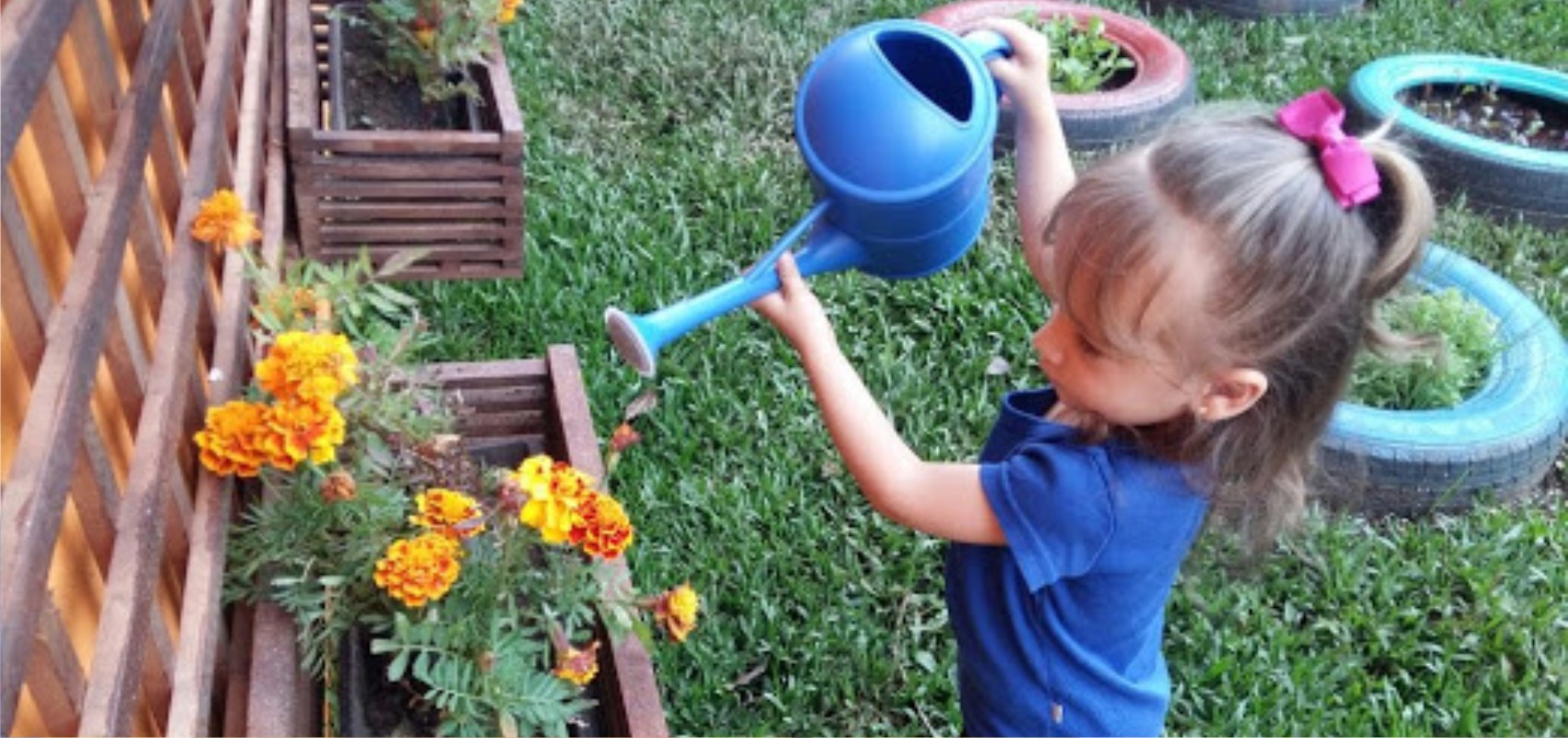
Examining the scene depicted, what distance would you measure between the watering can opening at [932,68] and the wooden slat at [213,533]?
91 cm

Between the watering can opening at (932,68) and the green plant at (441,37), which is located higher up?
the green plant at (441,37)

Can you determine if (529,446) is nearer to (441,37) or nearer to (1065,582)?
(1065,582)

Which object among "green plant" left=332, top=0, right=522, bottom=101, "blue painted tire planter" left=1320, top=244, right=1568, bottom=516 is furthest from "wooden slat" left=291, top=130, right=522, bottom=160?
"blue painted tire planter" left=1320, top=244, right=1568, bottom=516

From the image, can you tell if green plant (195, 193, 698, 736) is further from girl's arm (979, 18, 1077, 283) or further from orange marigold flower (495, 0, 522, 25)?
orange marigold flower (495, 0, 522, 25)

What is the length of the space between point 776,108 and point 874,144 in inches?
105

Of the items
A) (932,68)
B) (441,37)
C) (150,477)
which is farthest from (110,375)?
(441,37)

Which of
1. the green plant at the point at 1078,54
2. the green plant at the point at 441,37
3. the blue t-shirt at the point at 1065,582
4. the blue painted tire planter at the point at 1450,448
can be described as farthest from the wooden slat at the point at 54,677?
the green plant at the point at 1078,54

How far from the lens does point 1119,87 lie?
4.43 metres

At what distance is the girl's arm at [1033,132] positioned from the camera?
1.86 meters

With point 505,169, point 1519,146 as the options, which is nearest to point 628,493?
point 505,169

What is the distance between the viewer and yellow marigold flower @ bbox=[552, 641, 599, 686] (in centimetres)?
172

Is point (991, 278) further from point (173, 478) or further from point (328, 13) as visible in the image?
point (173, 478)

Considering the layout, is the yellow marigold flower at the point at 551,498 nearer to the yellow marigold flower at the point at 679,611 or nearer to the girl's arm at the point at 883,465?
the yellow marigold flower at the point at 679,611

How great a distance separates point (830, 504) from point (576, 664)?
1.21 meters
